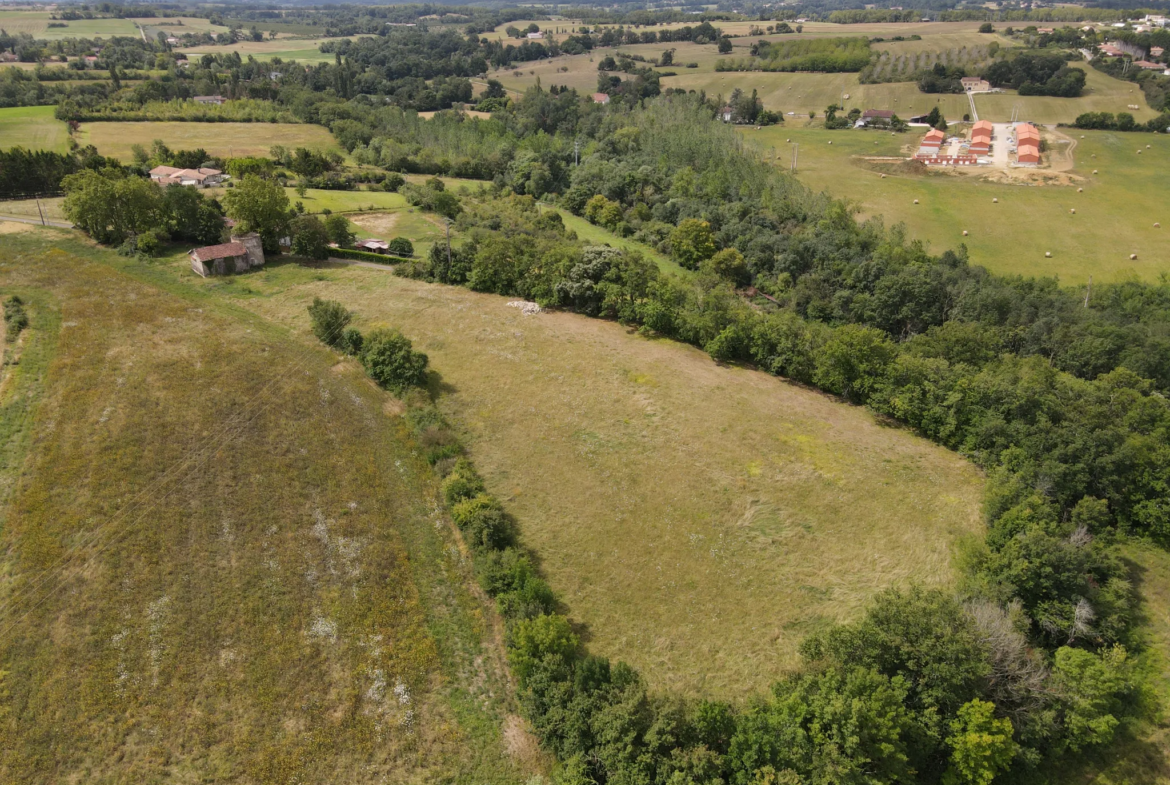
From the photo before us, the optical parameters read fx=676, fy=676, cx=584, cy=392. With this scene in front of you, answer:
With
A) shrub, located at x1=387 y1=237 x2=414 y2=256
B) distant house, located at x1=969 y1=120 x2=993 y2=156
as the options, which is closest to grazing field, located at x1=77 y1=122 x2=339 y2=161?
shrub, located at x1=387 y1=237 x2=414 y2=256

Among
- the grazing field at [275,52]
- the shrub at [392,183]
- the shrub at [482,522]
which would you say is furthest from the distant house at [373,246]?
the grazing field at [275,52]

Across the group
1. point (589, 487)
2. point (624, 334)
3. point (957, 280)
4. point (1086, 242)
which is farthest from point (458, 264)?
point (1086, 242)

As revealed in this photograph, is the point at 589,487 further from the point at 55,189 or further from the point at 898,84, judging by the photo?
the point at 898,84

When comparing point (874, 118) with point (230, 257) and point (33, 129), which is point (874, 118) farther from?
point (33, 129)

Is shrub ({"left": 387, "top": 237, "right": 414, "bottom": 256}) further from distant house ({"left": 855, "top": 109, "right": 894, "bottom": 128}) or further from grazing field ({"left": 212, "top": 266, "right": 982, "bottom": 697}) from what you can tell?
distant house ({"left": 855, "top": 109, "right": 894, "bottom": 128})

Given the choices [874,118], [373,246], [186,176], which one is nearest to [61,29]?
[186,176]

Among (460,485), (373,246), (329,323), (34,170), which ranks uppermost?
(34,170)
